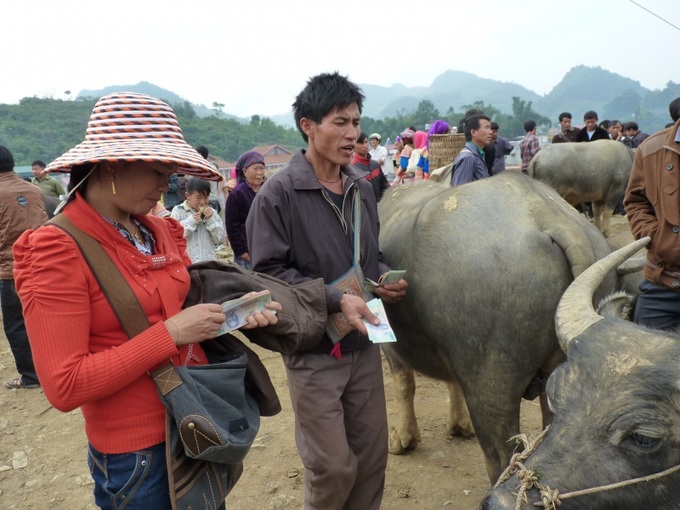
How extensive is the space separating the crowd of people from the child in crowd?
2.95 m

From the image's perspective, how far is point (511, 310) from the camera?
2.41 metres

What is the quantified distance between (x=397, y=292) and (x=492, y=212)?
1.96ft

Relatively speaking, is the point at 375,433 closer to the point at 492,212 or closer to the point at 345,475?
the point at 345,475

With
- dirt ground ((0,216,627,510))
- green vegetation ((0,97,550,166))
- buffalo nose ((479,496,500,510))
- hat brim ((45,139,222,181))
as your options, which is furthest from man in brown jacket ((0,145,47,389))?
green vegetation ((0,97,550,166))

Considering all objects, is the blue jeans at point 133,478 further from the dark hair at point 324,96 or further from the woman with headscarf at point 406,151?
the woman with headscarf at point 406,151

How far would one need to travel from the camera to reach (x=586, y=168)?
994cm

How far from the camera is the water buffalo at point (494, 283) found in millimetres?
2400

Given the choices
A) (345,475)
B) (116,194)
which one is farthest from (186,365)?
(345,475)

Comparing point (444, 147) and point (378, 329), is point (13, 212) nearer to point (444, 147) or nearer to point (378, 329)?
point (378, 329)

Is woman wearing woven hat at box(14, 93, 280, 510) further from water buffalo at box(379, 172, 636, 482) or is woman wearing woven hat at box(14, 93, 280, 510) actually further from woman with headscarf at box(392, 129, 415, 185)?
woman with headscarf at box(392, 129, 415, 185)

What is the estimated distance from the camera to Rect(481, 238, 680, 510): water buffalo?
1.65m

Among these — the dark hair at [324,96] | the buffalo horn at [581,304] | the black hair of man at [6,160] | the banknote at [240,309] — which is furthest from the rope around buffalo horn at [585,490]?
the black hair of man at [6,160]

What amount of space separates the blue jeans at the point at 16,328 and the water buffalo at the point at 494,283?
439 cm

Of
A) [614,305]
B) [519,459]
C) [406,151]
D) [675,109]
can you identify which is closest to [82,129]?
[406,151]
